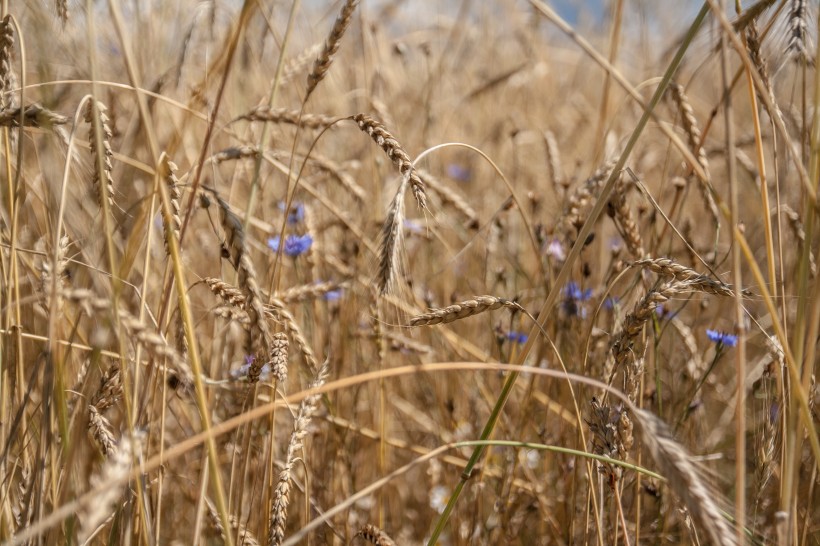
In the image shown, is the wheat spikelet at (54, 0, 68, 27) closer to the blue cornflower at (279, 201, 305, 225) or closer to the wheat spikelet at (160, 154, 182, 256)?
the wheat spikelet at (160, 154, 182, 256)

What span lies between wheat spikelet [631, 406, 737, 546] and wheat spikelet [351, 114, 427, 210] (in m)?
0.44

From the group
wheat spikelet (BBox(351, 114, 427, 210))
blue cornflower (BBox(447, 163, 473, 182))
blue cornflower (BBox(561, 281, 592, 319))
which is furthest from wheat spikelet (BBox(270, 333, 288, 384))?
blue cornflower (BBox(447, 163, 473, 182))

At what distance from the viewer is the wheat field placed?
2.99ft

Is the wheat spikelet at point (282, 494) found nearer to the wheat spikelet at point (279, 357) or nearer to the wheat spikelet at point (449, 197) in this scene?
the wheat spikelet at point (279, 357)

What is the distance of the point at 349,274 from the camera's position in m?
1.94

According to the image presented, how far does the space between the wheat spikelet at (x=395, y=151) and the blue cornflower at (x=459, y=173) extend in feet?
7.89

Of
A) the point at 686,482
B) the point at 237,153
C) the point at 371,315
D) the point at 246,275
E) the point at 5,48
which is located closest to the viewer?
the point at 686,482

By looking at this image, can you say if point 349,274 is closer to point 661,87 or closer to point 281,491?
point 281,491

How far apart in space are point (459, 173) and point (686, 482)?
2.87m

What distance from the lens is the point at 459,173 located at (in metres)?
3.51

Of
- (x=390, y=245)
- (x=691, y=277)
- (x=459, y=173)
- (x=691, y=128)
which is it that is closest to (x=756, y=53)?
(x=691, y=128)

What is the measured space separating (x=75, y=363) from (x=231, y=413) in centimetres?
44

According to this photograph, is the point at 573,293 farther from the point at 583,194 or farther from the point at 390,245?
the point at 390,245

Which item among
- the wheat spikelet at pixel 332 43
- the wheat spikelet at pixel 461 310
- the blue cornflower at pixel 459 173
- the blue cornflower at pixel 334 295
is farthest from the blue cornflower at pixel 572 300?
the blue cornflower at pixel 459 173
